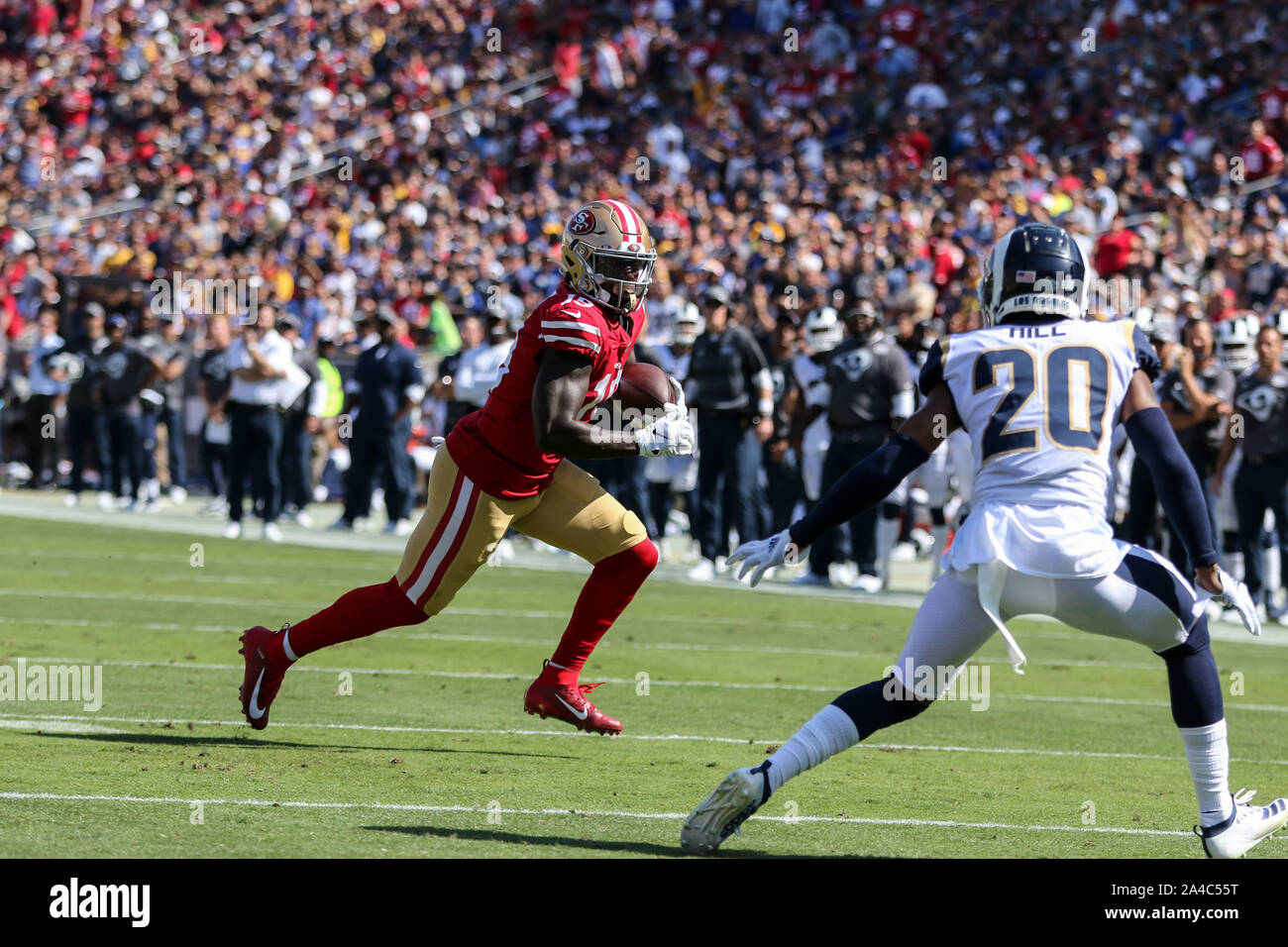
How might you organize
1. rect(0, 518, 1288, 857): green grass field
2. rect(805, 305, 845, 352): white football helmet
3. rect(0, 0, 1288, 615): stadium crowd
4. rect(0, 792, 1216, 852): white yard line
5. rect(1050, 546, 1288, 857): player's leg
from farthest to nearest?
rect(0, 0, 1288, 615): stadium crowd
rect(805, 305, 845, 352): white football helmet
rect(0, 792, 1216, 852): white yard line
rect(0, 518, 1288, 857): green grass field
rect(1050, 546, 1288, 857): player's leg

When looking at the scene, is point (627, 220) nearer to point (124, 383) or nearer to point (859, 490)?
point (859, 490)

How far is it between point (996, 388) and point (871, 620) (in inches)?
297

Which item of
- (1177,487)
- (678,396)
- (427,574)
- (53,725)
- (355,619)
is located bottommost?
(53,725)

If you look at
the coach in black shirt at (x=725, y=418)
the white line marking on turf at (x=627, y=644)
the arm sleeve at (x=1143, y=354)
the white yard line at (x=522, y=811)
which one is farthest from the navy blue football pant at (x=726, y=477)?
the arm sleeve at (x=1143, y=354)

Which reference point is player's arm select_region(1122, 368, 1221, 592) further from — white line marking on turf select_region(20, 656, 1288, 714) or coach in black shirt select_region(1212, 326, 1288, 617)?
coach in black shirt select_region(1212, 326, 1288, 617)

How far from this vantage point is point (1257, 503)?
1312cm

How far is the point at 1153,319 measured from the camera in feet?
50.6

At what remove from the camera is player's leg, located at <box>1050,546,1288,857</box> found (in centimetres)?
515

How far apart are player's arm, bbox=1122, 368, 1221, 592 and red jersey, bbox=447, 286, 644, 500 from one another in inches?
87.8

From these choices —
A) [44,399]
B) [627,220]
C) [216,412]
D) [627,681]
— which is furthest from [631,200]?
[627,220]

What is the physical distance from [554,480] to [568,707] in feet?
2.94

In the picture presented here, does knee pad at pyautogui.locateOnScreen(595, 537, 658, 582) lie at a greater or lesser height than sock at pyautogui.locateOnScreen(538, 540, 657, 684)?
greater

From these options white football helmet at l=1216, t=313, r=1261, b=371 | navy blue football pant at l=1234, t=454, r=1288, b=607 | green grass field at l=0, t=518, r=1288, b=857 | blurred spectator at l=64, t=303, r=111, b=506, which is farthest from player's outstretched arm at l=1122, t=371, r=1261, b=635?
blurred spectator at l=64, t=303, r=111, b=506

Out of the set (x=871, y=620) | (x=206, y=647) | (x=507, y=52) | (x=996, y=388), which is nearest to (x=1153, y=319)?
(x=871, y=620)
